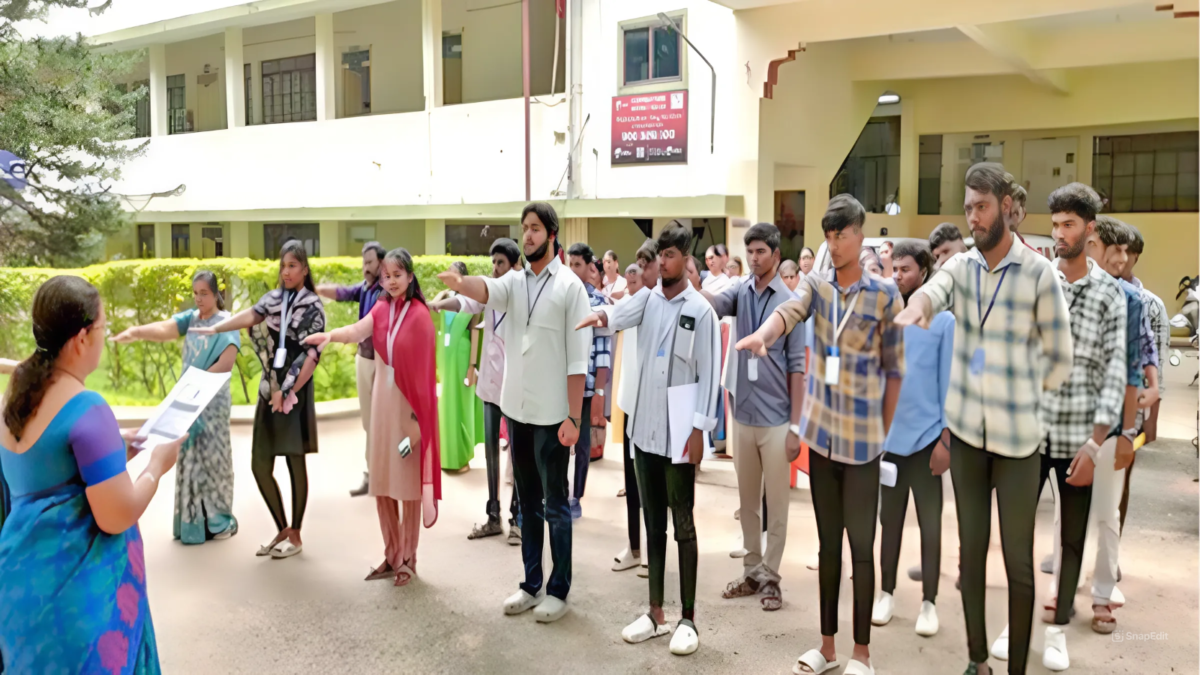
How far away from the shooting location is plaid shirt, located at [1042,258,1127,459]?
121 inches

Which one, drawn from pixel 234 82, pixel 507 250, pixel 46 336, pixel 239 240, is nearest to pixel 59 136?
pixel 234 82

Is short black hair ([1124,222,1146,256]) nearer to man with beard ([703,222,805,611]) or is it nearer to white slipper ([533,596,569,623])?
man with beard ([703,222,805,611])

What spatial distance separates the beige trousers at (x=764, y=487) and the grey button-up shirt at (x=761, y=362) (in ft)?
0.24

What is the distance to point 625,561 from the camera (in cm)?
460

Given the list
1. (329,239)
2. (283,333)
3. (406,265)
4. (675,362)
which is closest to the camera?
(675,362)

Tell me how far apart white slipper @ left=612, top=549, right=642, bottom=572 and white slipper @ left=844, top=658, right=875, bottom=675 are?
1537 mm

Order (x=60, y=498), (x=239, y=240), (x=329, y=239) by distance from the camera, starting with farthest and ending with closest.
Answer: (x=329, y=239) < (x=239, y=240) < (x=60, y=498)

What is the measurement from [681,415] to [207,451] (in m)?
2.88

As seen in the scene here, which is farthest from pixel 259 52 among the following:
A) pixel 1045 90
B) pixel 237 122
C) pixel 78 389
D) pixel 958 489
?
pixel 1045 90

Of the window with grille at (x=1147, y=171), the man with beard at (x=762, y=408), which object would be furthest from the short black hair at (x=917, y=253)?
the window with grille at (x=1147, y=171)

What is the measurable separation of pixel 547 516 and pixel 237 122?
440 centimetres

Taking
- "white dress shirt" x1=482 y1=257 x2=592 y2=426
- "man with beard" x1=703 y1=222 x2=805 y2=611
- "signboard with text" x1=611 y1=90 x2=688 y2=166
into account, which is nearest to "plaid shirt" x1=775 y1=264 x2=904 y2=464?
"man with beard" x1=703 y1=222 x2=805 y2=611

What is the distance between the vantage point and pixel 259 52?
7066 mm

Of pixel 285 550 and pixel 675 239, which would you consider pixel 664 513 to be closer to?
pixel 675 239
